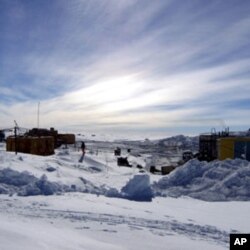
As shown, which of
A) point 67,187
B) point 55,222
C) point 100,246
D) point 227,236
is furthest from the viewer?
point 67,187

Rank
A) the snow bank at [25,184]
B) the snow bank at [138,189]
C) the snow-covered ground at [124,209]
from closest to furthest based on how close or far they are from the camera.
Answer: the snow-covered ground at [124,209] → the snow bank at [25,184] → the snow bank at [138,189]

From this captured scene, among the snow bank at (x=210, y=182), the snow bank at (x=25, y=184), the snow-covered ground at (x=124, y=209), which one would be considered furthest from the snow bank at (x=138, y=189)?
the snow bank at (x=25, y=184)

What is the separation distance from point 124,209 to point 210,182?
713 centimetres

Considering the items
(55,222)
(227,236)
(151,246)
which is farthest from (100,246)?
(227,236)

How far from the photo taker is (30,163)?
18906 millimetres

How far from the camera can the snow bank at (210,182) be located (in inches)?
672

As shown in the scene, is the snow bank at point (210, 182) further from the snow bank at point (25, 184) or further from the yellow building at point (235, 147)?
the yellow building at point (235, 147)

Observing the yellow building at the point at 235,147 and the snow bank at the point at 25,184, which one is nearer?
the snow bank at the point at 25,184

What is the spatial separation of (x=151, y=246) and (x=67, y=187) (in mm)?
6824

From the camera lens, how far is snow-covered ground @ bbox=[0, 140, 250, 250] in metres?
8.60

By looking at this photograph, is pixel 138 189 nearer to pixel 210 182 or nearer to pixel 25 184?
pixel 25 184

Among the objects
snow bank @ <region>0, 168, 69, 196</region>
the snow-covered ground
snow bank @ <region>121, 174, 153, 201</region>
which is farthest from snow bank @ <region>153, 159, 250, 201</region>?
snow bank @ <region>0, 168, 69, 196</region>

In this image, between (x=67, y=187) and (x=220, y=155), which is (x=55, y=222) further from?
(x=220, y=155)

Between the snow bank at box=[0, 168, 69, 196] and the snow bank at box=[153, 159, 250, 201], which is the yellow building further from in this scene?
the snow bank at box=[0, 168, 69, 196]
